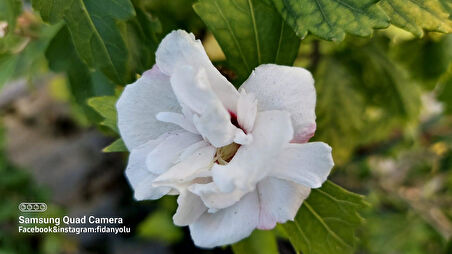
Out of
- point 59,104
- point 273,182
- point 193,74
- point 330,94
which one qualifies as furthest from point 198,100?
point 59,104

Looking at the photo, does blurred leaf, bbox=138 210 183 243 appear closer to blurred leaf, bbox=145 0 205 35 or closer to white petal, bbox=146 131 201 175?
blurred leaf, bbox=145 0 205 35

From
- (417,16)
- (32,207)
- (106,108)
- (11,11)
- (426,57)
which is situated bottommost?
(32,207)

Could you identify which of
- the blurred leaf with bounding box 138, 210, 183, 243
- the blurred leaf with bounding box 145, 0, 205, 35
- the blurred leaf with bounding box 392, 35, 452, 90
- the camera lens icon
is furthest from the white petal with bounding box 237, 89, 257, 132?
the blurred leaf with bounding box 138, 210, 183, 243

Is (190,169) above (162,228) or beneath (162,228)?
above

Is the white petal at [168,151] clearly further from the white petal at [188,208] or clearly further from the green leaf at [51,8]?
the green leaf at [51,8]

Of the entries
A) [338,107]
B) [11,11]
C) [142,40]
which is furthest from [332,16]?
[338,107]

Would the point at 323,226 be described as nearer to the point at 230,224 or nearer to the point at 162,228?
the point at 230,224
